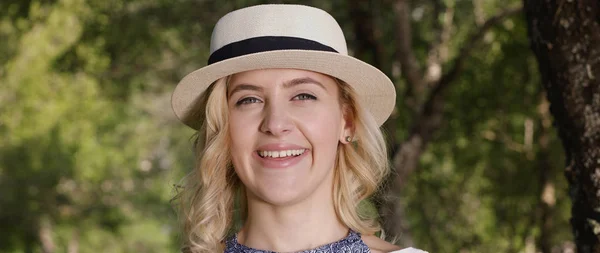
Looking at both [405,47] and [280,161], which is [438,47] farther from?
[280,161]

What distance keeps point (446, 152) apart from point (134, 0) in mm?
5273

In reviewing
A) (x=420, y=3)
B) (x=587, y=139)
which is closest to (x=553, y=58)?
(x=587, y=139)

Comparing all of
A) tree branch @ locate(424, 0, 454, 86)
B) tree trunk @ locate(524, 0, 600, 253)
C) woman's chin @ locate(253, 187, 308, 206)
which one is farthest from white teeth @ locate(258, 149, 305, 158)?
tree branch @ locate(424, 0, 454, 86)

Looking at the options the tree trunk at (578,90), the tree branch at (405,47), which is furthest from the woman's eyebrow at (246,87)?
the tree branch at (405,47)

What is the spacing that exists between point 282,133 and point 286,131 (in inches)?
0.7

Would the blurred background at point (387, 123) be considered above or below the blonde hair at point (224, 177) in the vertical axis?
below

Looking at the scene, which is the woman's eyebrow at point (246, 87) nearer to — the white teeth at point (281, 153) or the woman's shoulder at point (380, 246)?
the white teeth at point (281, 153)

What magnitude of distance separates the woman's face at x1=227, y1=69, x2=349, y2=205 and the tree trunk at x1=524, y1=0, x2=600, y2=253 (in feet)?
2.77

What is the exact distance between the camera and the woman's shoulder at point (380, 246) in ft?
10.1

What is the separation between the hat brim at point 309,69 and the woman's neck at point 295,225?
40 centimetres

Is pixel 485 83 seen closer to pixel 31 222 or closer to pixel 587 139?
pixel 587 139

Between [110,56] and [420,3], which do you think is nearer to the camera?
[420,3]

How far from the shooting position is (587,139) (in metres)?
3.22

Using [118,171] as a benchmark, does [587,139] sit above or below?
above
